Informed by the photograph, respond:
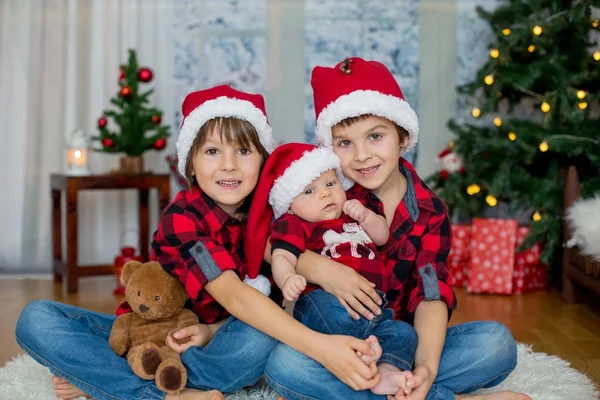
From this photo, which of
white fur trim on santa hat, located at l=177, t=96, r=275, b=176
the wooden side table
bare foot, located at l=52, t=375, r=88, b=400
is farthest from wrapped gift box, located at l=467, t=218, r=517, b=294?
bare foot, located at l=52, t=375, r=88, b=400

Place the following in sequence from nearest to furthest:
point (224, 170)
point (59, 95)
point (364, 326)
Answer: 1. point (364, 326)
2. point (224, 170)
3. point (59, 95)

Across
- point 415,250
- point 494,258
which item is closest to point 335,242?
point 415,250

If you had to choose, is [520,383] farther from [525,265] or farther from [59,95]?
[59,95]

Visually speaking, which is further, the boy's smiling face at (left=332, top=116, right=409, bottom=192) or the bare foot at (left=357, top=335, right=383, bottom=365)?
the boy's smiling face at (left=332, top=116, right=409, bottom=192)

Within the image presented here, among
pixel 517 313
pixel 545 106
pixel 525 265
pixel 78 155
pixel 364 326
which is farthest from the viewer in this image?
pixel 78 155

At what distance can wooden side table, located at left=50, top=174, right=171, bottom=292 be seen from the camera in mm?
2982

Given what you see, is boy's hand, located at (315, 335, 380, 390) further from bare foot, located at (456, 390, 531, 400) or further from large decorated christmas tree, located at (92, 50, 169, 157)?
large decorated christmas tree, located at (92, 50, 169, 157)

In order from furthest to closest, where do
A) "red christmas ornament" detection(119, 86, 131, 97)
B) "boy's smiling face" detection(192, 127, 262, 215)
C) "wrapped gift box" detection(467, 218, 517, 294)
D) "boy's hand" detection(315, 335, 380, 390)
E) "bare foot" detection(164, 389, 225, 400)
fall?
"red christmas ornament" detection(119, 86, 131, 97)
"wrapped gift box" detection(467, 218, 517, 294)
"boy's smiling face" detection(192, 127, 262, 215)
"bare foot" detection(164, 389, 225, 400)
"boy's hand" detection(315, 335, 380, 390)

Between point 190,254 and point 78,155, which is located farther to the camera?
point 78,155

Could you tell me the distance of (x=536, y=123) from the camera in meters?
3.02

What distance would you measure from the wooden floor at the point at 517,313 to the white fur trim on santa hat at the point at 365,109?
85 centimetres

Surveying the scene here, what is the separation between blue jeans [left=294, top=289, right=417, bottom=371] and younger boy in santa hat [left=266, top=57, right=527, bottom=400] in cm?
2

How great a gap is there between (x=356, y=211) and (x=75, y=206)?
185cm

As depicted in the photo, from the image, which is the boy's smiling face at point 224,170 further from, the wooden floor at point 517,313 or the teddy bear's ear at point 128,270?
the wooden floor at point 517,313
